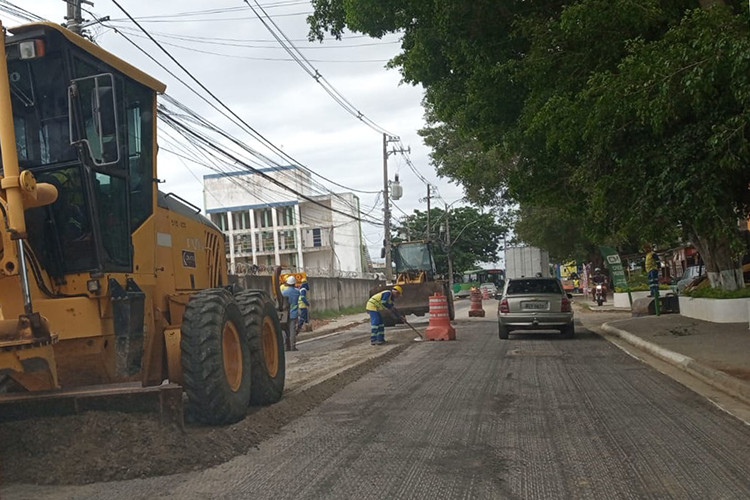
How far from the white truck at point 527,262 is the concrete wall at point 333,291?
283 inches

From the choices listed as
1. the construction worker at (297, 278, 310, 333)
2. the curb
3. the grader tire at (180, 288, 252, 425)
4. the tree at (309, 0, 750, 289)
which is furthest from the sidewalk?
the construction worker at (297, 278, 310, 333)

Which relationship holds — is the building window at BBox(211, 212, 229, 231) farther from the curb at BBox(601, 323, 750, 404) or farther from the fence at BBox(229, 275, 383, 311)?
the curb at BBox(601, 323, 750, 404)

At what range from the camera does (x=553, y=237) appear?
38.7 meters

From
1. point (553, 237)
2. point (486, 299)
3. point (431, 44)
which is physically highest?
point (431, 44)

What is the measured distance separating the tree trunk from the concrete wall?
601 inches

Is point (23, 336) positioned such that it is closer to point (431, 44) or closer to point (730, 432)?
point (730, 432)

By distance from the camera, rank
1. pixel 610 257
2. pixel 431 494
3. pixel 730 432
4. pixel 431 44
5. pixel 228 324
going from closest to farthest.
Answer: pixel 431 494 < pixel 730 432 < pixel 228 324 < pixel 431 44 < pixel 610 257

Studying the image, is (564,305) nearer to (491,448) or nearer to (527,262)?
(491,448)

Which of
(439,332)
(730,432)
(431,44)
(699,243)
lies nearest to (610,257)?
(699,243)

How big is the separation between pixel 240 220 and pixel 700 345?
167 feet

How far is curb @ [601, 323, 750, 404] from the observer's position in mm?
8367

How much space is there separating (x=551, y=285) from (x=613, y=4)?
29.4 feet

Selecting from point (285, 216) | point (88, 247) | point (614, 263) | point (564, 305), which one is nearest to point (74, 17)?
point (88, 247)

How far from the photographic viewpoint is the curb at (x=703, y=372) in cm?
837
